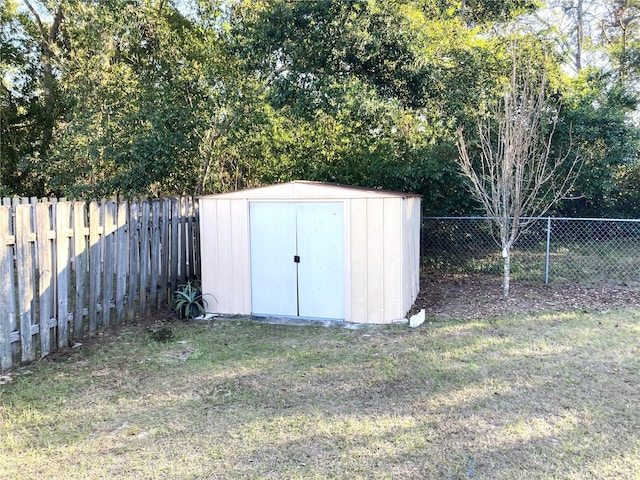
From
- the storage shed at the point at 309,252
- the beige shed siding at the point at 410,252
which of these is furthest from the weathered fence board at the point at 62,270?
the beige shed siding at the point at 410,252

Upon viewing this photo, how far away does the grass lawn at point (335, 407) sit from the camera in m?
2.65

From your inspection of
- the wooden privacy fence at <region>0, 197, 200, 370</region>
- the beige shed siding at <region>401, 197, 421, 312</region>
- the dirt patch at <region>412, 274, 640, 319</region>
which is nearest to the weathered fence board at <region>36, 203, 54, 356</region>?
the wooden privacy fence at <region>0, 197, 200, 370</region>

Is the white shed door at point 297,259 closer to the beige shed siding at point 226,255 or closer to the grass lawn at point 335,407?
the beige shed siding at point 226,255

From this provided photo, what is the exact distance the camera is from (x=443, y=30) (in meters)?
8.88

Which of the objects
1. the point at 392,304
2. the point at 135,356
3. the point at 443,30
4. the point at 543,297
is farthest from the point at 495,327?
the point at 443,30

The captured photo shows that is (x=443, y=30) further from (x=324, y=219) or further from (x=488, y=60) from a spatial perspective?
(x=324, y=219)

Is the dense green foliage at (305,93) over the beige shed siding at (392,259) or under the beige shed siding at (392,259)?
over

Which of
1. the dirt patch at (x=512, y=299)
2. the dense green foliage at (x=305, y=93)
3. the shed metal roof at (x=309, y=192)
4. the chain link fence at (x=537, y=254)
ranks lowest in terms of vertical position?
the dirt patch at (x=512, y=299)

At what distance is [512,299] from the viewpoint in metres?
6.79

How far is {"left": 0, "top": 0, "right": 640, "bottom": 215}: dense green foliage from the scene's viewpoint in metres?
7.37

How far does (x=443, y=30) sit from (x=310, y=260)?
19.3 ft

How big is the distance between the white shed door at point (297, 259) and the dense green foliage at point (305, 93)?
2.24 meters

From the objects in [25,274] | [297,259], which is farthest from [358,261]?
[25,274]

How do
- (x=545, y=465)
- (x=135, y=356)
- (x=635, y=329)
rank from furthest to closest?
1. (x=635, y=329)
2. (x=135, y=356)
3. (x=545, y=465)
